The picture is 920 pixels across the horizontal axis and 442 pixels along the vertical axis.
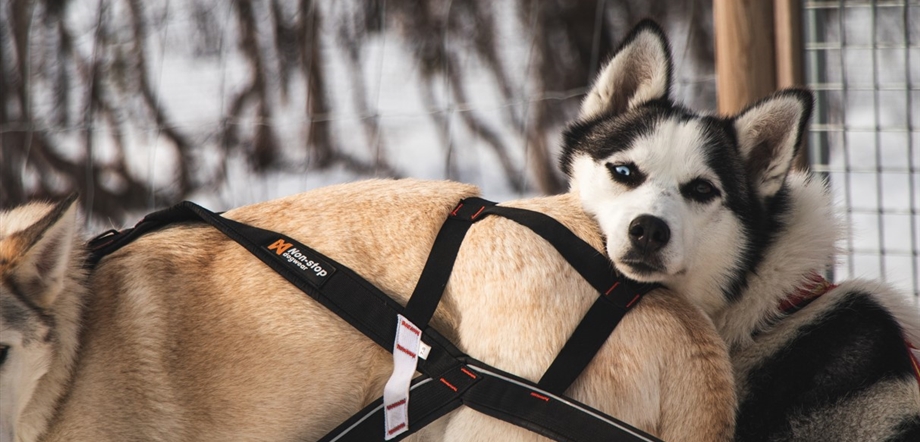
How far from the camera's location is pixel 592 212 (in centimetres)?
214

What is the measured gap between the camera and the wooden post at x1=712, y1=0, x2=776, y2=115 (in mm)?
3189

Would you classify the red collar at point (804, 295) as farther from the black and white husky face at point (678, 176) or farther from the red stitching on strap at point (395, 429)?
the red stitching on strap at point (395, 429)

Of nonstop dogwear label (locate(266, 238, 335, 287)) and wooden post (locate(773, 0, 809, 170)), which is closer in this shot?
nonstop dogwear label (locate(266, 238, 335, 287))

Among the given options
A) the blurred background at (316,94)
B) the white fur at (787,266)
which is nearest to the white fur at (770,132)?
the white fur at (787,266)

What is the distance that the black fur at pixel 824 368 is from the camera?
1783 mm

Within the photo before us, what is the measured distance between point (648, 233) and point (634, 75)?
Answer: 70 cm

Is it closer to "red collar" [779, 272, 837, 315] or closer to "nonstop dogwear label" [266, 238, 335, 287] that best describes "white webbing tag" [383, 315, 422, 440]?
"nonstop dogwear label" [266, 238, 335, 287]

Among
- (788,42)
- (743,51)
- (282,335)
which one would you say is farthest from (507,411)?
(788,42)

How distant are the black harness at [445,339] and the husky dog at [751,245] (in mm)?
105

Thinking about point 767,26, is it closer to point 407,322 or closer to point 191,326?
point 407,322

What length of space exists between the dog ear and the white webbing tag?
70 cm

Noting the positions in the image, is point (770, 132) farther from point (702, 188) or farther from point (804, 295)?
point (804, 295)

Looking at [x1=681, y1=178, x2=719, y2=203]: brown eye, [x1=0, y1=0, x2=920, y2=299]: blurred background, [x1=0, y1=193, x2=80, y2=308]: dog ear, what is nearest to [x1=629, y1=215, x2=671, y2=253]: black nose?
[x1=681, y1=178, x2=719, y2=203]: brown eye

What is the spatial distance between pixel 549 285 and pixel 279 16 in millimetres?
2954
